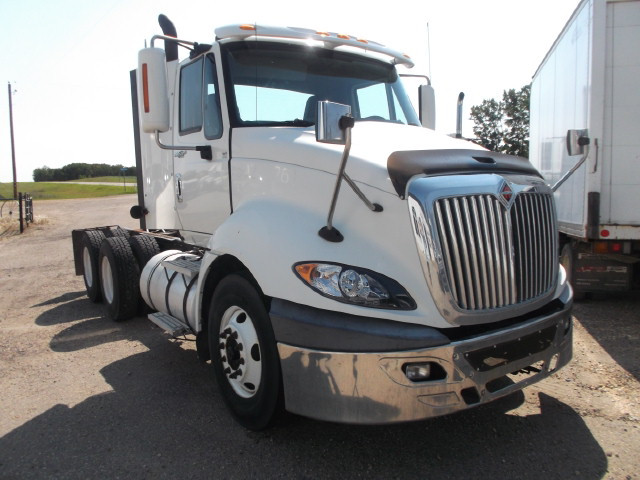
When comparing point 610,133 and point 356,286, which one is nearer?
point 356,286

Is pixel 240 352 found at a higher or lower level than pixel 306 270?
lower

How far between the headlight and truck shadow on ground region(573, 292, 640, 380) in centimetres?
277

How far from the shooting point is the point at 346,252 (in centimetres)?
295

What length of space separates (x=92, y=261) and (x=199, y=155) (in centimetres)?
359

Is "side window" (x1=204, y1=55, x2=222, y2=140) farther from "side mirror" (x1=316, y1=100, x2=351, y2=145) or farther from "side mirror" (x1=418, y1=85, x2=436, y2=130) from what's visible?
"side mirror" (x1=418, y1=85, x2=436, y2=130)

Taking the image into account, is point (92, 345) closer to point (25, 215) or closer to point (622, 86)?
point (622, 86)

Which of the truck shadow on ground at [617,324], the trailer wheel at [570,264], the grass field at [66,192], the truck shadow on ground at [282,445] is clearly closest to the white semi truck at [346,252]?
the truck shadow on ground at [282,445]

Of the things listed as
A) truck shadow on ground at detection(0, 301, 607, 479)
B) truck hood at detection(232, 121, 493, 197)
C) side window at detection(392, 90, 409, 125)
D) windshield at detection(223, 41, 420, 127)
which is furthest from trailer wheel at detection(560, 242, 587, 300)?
truck hood at detection(232, 121, 493, 197)

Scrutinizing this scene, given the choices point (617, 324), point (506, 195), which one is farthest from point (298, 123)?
point (617, 324)

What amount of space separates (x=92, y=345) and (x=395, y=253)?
158 inches

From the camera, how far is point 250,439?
11.2 feet

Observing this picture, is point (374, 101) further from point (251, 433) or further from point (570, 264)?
point (570, 264)

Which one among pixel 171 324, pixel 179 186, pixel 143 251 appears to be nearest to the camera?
pixel 171 324

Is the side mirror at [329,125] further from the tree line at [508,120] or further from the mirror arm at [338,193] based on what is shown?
the tree line at [508,120]
